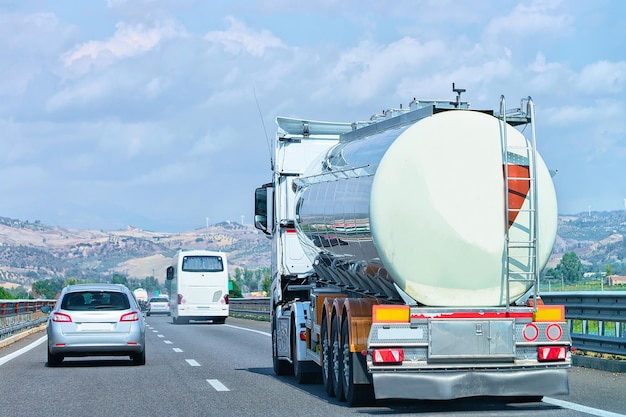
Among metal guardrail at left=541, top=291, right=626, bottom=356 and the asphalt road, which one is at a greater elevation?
metal guardrail at left=541, top=291, right=626, bottom=356

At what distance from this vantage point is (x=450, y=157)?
11953 mm

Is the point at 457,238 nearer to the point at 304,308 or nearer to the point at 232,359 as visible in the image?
the point at 304,308

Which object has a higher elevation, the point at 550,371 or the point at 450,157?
the point at 450,157

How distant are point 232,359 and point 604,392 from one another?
9525mm

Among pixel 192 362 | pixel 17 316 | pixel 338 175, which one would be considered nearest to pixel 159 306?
pixel 17 316

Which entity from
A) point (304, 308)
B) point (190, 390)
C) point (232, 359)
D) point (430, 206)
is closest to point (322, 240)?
point (304, 308)

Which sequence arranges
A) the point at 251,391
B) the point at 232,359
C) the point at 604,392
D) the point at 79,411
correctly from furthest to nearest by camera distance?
the point at 232,359
the point at 251,391
the point at 604,392
the point at 79,411

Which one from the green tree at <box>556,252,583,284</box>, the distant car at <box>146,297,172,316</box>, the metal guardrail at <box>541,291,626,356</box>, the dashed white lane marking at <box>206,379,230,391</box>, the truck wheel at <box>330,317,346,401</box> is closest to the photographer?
the truck wheel at <box>330,317,346,401</box>

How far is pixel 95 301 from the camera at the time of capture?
20328mm

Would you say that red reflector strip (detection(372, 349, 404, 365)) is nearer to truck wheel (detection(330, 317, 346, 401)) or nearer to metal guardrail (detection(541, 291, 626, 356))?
truck wheel (detection(330, 317, 346, 401))

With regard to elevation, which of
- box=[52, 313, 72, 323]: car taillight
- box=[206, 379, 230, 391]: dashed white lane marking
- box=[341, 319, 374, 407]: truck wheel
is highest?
box=[52, 313, 72, 323]: car taillight

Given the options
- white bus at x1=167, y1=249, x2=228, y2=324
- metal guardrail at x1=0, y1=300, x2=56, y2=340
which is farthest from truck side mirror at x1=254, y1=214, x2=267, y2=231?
white bus at x1=167, y1=249, x2=228, y2=324

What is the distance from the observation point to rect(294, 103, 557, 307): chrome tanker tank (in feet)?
38.9

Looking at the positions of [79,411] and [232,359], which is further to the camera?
[232,359]
